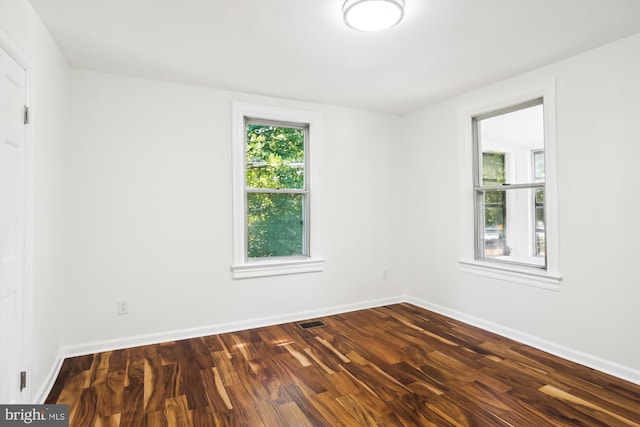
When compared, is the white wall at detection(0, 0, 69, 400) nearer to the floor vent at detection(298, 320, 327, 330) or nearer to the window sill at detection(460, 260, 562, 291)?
the floor vent at detection(298, 320, 327, 330)

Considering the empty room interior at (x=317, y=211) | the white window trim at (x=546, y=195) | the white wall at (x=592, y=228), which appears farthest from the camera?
the white window trim at (x=546, y=195)

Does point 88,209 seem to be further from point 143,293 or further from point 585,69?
point 585,69

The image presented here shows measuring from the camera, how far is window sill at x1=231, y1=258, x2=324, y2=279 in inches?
139

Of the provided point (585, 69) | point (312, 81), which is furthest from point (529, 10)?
point (312, 81)

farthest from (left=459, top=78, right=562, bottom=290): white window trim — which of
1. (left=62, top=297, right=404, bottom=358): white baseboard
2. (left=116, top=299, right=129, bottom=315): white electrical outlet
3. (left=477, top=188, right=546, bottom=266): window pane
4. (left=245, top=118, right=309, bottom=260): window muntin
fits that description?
(left=116, top=299, right=129, bottom=315): white electrical outlet

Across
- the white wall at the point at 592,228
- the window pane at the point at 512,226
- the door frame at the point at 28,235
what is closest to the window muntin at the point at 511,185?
the window pane at the point at 512,226

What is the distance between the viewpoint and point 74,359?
9.27 ft

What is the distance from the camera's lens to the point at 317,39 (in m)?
2.47

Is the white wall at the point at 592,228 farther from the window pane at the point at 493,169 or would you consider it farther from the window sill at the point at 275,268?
→ the window sill at the point at 275,268

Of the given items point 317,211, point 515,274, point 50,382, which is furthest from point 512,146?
point 50,382

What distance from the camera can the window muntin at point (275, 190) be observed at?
12.2 ft

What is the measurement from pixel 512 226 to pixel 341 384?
7.37 ft

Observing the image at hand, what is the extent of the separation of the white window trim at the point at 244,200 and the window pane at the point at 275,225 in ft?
0.31

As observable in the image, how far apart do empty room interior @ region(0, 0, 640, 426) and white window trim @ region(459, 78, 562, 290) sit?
0.02 m
